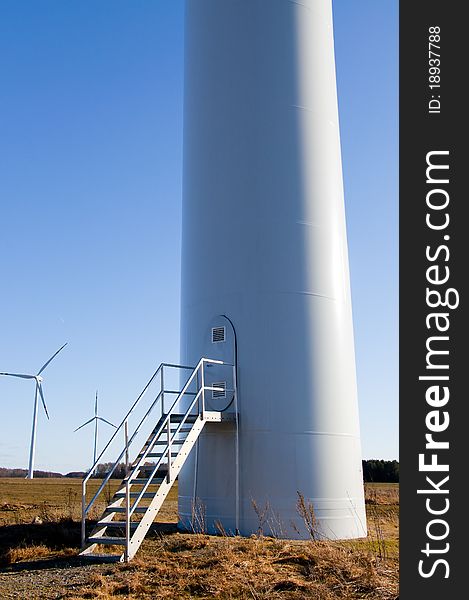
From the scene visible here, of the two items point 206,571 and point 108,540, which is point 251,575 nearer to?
point 206,571

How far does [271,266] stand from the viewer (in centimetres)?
1677

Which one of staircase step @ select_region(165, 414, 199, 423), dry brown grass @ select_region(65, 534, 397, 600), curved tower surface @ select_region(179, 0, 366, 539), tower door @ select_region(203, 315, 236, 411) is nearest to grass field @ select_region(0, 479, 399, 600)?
dry brown grass @ select_region(65, 534, 397, 600)

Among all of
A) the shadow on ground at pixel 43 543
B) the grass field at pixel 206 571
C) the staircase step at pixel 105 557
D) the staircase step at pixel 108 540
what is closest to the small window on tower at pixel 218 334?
the shadow on ground at pixel 43 543

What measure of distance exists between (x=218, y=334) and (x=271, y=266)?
6.56ft

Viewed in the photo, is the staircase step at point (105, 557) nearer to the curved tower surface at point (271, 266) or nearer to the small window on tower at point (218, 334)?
the curved tower surface at point (271, 266)

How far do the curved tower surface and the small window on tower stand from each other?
0.09 m

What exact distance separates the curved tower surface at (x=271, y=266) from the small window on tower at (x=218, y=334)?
95mm

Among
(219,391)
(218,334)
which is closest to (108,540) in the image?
(219,391)

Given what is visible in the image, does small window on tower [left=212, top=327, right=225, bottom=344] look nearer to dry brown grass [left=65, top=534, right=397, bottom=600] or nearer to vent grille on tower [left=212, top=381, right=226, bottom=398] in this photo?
vent grille on tower [left=212, top=381, right=226, bottom=398]

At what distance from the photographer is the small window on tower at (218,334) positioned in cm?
1694

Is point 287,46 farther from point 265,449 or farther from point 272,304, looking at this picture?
point 265,449

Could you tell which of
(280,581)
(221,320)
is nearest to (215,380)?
(221,320)

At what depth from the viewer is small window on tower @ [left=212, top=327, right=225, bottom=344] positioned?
1694 centimetres

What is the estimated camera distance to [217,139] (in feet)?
59.3
